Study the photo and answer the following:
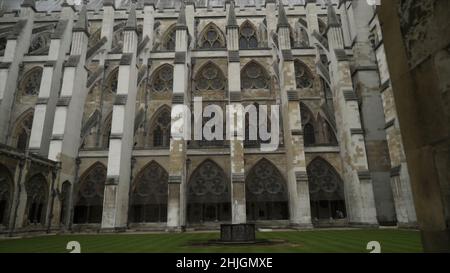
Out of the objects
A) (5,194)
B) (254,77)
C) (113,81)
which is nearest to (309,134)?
(254,77)

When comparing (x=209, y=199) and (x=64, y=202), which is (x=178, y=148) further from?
(x=64, y=202)

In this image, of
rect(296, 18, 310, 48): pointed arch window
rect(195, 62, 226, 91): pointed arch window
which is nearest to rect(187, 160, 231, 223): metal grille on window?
rect(195, 62, 226, 91): pointed arch window

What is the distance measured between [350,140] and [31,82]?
26.5 meters

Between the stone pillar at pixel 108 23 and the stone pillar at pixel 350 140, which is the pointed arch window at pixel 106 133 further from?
the stone pillar at pixel 350 140

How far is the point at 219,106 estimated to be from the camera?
25172 millimetres

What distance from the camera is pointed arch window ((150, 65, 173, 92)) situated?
2556 cm

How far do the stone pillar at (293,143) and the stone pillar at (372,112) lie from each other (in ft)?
16.9

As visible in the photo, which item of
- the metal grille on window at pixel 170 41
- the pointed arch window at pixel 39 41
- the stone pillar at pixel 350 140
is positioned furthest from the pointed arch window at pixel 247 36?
the pointed arch window at pixel 39 41

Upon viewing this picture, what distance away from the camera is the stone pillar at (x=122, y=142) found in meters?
18.0

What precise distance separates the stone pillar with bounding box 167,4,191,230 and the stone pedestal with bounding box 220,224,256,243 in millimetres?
7620

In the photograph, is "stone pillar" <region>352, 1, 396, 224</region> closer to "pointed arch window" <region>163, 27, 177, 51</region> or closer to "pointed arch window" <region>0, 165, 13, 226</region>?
"pointed arch window" <region>163, 27, 177, 51</region>

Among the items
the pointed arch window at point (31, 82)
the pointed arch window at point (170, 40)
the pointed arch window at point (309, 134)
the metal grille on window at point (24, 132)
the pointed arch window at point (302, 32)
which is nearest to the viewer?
the metal grille on window at point (24, 132)

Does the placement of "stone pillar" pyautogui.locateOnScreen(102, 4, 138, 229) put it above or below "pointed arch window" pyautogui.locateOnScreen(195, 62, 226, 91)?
Answer: below
